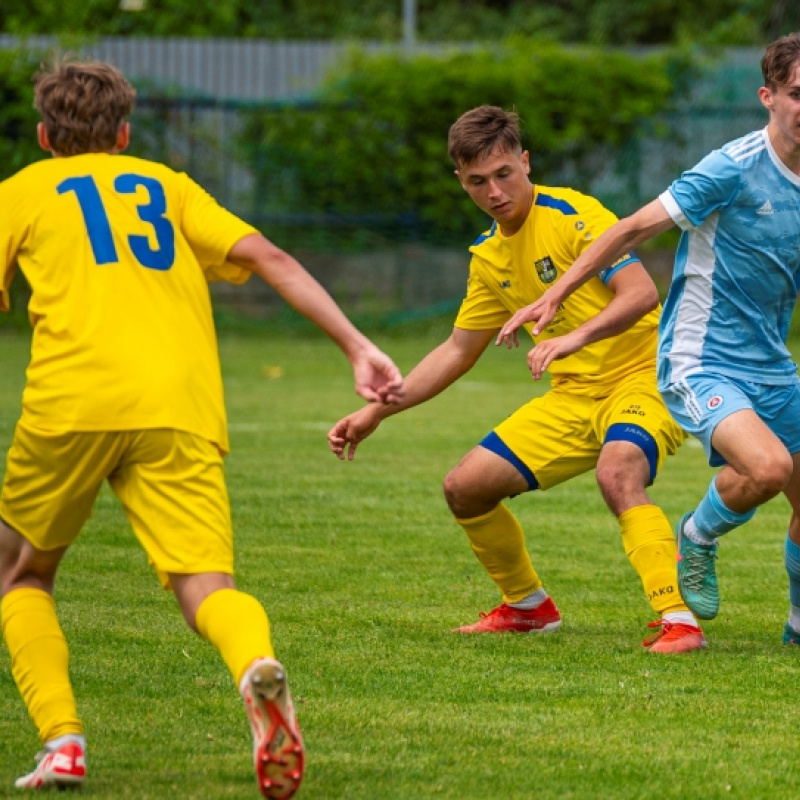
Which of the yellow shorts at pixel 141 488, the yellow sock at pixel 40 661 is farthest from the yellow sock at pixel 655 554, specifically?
the yellow sock at pixel 40 661

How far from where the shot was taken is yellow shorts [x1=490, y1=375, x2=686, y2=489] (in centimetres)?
600

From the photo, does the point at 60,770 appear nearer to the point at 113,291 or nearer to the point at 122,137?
the point at 113,291

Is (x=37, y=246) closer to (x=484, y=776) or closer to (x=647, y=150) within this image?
(x=484, y=776)

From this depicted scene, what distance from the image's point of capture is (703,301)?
5.59m

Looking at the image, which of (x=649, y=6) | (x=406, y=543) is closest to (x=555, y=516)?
(x=406, y=543)

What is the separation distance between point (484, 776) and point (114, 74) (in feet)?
6.71

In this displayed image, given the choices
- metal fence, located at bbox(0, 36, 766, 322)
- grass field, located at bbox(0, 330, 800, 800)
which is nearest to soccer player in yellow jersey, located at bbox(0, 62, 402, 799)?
grass field, located at bbox(0, 330, 800, 800)

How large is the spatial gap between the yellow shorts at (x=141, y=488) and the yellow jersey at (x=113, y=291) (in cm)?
4

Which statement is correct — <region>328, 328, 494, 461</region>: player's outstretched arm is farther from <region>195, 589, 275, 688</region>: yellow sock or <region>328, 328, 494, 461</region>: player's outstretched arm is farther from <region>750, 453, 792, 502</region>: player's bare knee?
<region>195, 589, 275, 688</region>: yellow sock

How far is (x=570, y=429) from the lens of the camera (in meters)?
6.16

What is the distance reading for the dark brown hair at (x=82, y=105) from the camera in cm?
405

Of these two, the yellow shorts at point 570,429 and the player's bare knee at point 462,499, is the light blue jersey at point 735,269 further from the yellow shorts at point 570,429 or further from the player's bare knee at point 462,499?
the player's bare knee at point 462,499

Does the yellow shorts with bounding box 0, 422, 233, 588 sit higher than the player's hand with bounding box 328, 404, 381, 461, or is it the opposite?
the yellow shorts with bounding box 0, 422, 233, 588

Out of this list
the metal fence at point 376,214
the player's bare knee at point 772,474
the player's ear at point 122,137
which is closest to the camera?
the player's ear at point 122,137
